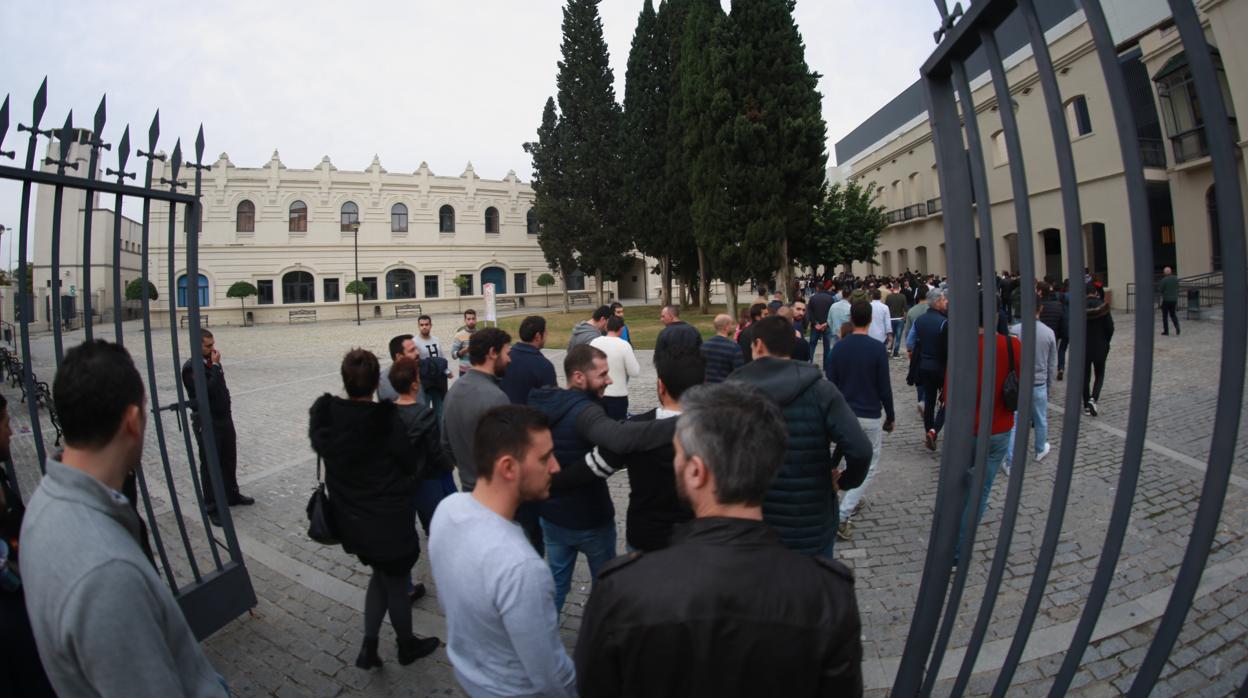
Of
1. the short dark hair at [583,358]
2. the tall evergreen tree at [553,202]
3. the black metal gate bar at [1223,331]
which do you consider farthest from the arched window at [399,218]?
the black metal gate bar at [1223,331]

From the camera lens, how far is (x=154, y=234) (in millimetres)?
39094

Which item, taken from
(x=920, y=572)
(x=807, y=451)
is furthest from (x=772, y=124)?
(x=807, y=451)

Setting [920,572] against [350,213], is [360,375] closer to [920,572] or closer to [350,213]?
[920,572]

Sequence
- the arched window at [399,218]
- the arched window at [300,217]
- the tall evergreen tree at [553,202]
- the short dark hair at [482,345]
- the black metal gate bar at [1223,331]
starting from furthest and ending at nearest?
the arched window at [399,218] → the arched window at [300,217] → the tall evergreen tree at [553,202] → the short dark hair at [482,345] → the black metal gate bar at [1223,331]

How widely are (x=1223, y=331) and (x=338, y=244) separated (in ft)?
159

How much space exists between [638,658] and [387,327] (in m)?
34.1

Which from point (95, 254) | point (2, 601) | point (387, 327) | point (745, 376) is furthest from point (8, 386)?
point (95, 254)

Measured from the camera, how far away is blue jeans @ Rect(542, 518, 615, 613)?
3.52 meters

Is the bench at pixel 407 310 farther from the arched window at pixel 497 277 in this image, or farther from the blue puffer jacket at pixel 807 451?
the blue puffer jacket at pixel 807 451

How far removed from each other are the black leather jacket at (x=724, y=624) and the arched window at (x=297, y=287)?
47693 mm

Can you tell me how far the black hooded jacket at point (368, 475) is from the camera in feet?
11.3

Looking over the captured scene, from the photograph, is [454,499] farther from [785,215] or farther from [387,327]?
[387,327]

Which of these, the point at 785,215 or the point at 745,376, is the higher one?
the point at 785,215

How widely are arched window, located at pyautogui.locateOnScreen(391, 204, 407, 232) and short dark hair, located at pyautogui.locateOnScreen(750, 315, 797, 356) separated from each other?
152ft
